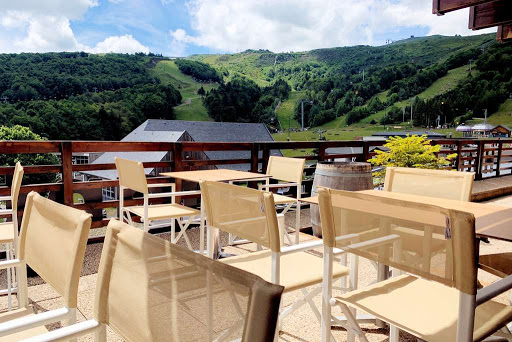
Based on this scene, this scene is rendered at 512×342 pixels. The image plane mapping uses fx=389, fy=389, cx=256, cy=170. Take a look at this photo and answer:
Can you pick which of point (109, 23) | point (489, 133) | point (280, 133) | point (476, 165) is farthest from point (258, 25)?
point (476, 165)

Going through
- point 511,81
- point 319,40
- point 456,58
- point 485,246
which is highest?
point 319,40

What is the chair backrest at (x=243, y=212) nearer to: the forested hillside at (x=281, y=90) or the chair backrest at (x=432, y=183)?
the chair backrest at (x=432, y=183)

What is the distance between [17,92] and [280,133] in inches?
1323

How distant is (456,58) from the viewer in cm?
4178

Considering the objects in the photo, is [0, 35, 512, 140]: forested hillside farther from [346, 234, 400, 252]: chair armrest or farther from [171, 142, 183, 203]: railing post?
[346, 234, 400, 252]: chair armrest

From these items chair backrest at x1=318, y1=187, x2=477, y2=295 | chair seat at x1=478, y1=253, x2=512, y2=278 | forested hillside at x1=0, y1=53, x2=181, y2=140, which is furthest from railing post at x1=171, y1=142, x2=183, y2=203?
forested hillside at x1=0, y1=53, x2=181, y2=140

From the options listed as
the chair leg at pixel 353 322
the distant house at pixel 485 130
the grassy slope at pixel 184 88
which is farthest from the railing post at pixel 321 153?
the grassy slope at pixel 184 88

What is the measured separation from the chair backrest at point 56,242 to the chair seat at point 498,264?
1975mm

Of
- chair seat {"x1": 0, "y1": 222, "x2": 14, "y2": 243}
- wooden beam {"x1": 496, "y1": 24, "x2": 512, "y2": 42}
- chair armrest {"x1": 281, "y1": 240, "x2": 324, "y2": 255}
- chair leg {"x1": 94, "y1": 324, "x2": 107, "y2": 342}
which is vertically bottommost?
chair seat {"x1": 0, "y1": 222, "x2": 14, "y2": 243}

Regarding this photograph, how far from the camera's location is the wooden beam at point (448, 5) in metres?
2.69

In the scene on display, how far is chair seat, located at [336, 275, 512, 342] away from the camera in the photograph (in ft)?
4.49

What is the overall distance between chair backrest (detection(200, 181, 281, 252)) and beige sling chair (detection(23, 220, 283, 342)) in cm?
77

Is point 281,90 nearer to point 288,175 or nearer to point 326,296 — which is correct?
point 288,175

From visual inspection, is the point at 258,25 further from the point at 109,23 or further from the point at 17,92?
the point at 17,92
